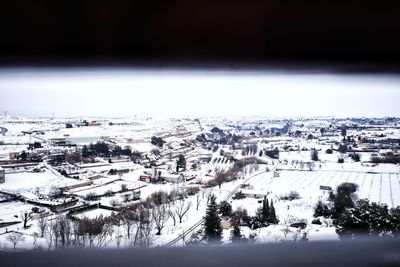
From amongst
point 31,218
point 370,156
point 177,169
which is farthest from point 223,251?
point 370,156

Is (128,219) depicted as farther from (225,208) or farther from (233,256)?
(233,256)

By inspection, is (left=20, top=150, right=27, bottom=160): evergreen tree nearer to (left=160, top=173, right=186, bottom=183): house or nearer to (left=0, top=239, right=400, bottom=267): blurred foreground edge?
(left=0, top=239, right=400, bottom=267): blurred foreground edge

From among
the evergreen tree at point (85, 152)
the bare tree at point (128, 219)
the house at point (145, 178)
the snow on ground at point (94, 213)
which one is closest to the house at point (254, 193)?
the house at point (145, 178)

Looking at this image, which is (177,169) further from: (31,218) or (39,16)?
(39,16)

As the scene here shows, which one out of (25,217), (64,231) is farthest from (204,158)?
(25,217)

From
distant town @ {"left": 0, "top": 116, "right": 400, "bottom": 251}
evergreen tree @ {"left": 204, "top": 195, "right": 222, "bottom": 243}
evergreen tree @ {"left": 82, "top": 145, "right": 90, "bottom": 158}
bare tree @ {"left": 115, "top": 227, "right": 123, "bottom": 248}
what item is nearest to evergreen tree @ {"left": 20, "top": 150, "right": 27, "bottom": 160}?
distant town @ {"left": 0, "top": 116, "right": 400, "bottom": 251}

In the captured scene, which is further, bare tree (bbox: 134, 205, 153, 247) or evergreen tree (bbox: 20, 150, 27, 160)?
evergreen tree (bbox: 20, 150, 27, 160)

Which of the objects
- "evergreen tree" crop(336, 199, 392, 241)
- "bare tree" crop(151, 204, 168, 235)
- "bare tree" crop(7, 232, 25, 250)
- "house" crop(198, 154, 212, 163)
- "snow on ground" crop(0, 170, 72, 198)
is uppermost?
"house" crop(198, 154, 212, 163)
